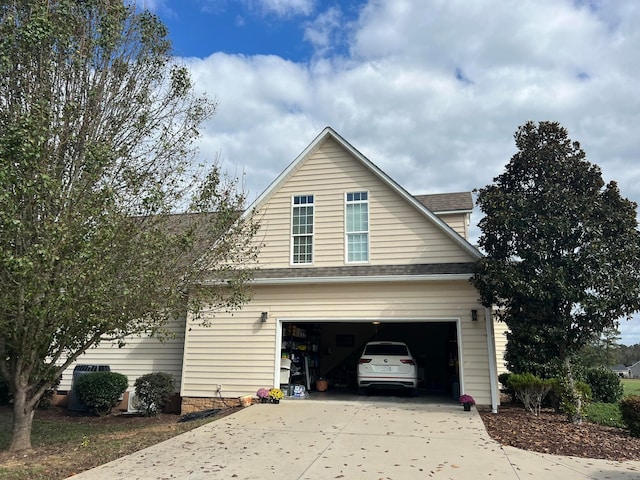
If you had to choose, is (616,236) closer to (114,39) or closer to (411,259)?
(411,259)

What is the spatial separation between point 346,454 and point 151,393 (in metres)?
8.03

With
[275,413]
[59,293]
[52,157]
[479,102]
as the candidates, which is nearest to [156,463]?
[59,293]

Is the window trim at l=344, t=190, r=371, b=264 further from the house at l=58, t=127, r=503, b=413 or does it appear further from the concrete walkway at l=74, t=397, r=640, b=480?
the concrete walkway at l=74, t=397, r=640, b=480

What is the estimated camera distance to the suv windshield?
45.0 ft

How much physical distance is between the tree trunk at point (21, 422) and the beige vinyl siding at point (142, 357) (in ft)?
20.3

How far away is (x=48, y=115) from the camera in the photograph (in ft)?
23.1

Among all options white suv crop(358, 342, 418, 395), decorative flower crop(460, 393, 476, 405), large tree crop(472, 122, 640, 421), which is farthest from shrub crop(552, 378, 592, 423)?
white suv crop(358, 342, 418, 395)

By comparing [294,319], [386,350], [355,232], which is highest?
[355,232]

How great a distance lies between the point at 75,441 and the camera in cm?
851

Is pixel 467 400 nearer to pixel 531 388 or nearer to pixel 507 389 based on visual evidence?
pixel 531 388

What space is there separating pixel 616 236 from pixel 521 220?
6.49 feet

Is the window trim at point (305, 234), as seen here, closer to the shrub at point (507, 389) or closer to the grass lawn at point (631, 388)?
the shrub at point (507, 389)

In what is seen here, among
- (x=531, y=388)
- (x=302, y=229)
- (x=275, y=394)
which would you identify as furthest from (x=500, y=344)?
(x=275, y=394)

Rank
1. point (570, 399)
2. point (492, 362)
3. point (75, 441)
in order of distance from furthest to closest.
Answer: point (492, 362), point (570, 399), point (75, 441)
